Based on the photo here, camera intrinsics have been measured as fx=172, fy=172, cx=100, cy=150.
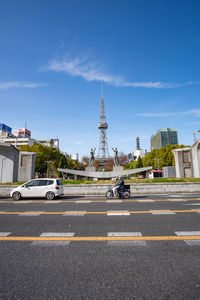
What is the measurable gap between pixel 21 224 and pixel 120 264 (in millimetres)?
4452

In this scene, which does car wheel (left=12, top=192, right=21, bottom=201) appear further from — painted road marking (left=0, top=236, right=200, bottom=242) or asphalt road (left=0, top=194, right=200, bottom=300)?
painted road marking (left=0, top=236, right=200, bottom=242)

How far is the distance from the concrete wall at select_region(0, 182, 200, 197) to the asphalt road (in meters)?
11.1

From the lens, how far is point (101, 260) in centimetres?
346

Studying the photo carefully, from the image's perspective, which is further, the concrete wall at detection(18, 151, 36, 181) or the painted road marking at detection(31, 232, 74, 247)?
the concrete wall at detection(18, 151, 36, 181)

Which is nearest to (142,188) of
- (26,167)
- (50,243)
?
(50,243)

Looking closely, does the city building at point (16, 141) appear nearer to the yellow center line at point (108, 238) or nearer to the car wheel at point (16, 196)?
the car wheel at point (16, 196)

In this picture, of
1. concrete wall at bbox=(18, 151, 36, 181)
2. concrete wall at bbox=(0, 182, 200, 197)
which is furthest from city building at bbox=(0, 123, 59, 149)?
concrete wall at bbox=(0, 182, 200, 197)

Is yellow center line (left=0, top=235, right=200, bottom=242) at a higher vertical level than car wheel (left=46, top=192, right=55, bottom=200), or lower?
lower

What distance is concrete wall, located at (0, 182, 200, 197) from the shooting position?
17031 mm

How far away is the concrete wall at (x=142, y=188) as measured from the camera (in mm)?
17031

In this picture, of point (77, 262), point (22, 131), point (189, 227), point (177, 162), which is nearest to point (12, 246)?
point (77, 262)

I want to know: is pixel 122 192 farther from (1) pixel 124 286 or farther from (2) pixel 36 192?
(1) pixel 124 286

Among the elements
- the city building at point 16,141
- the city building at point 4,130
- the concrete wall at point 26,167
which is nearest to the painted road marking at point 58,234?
the concrete wall at point 26,167

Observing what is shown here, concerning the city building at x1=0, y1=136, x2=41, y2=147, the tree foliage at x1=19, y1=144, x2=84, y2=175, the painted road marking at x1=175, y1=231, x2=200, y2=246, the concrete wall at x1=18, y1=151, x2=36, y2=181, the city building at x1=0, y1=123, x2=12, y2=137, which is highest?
the city building at x1=0, y1=123, x2=12, y2=137
